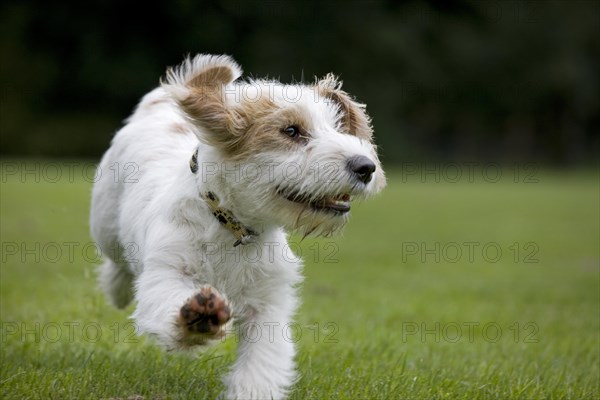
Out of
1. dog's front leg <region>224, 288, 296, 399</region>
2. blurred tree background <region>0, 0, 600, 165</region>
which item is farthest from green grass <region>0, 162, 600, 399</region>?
blurred tree background <region>0, 0, 600, 165</region>

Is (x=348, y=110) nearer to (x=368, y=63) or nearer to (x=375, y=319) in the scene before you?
(x=375, y=319)

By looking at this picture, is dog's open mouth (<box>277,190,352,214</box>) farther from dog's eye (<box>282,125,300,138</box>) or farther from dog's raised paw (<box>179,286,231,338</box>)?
dog's raised paw (<box>179,286,231,338</box>)

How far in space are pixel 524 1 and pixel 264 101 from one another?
49.9 meters

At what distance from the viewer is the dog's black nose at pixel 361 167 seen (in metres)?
4.21

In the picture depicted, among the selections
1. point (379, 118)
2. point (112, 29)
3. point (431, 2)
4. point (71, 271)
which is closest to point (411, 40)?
point (431, 2)

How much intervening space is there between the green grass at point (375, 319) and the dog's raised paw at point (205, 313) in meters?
0.84

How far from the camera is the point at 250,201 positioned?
4418mm

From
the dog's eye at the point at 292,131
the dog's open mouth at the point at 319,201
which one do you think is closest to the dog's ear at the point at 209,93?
the dog's eye at the point at 292,131

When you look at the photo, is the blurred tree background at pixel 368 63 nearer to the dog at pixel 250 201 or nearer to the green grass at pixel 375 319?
the green grass at pixel 375 319

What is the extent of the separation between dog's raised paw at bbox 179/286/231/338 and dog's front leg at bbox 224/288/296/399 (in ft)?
1.96

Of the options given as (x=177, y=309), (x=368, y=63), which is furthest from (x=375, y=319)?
(x=368, y=63)

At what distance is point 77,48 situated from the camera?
38625 millimetres

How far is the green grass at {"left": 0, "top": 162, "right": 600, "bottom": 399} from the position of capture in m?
4.89

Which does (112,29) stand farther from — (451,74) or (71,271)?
(71,271)
